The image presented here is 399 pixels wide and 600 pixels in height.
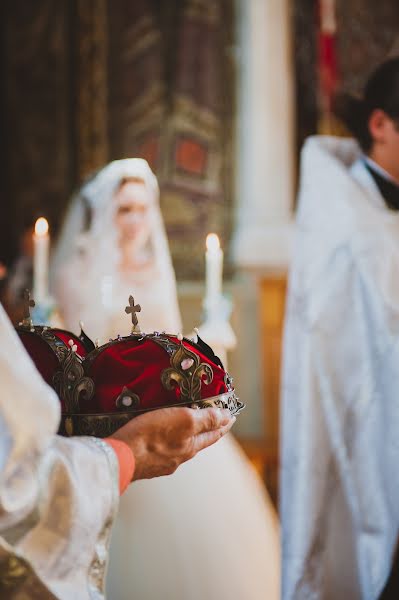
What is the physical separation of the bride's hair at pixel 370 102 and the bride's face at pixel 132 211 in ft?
3.03

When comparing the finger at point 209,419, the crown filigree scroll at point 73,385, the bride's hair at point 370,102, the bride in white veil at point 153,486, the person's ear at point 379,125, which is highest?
the bride's hair at point 370,102

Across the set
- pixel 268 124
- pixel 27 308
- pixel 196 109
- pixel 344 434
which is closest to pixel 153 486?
pixel 344 434

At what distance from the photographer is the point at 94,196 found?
324 centimetres

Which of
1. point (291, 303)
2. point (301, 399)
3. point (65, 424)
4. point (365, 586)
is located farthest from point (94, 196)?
point (65, 424)

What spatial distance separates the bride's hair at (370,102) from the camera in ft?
7.50

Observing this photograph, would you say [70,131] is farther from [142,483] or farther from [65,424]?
[65,424]

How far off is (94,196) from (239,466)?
4.09ft

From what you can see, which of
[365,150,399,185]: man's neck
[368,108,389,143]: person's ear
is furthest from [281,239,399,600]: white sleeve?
[368,108,389,143]: person's ear

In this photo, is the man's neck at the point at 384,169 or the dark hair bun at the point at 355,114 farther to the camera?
the dark hair bun at the point at 355,114

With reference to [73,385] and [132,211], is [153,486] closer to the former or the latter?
[132,211]

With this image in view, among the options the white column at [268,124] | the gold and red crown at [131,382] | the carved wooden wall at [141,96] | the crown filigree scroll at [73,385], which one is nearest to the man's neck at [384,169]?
the gold and red crown at [131,382]

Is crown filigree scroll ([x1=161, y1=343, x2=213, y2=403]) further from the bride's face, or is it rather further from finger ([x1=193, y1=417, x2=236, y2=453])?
the bride's face

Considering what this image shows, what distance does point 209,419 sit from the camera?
115 cm

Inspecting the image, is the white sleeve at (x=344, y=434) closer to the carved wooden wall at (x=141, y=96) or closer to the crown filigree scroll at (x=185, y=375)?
the crown filigree scroll at (x=185, y=375)
